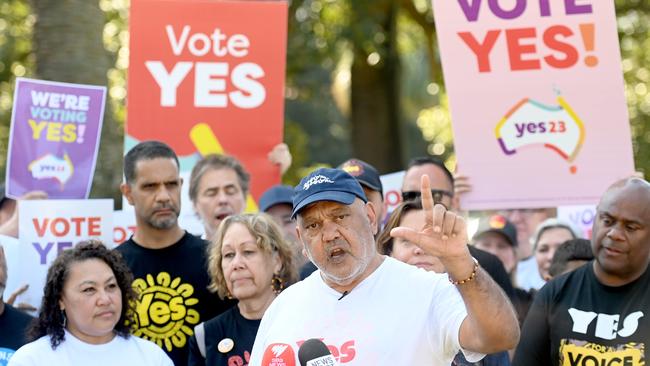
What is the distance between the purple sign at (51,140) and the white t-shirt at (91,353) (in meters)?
2.06

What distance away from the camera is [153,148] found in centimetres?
669

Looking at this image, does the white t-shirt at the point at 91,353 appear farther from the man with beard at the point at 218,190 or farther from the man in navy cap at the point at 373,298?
the man in navy cap at the point at 373,298

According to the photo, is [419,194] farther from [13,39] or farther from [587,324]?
[13,39]

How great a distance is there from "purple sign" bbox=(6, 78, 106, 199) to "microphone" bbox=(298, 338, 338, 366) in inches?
160

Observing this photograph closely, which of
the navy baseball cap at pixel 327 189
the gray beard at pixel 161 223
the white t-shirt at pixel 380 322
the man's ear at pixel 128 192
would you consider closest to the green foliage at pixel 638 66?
the man's ear at pixel 128 192

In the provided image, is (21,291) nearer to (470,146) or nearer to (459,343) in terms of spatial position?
(470,146)

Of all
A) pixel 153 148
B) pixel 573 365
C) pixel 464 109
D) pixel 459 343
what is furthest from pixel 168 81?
pixel 459 343

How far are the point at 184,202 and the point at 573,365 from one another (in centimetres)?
363

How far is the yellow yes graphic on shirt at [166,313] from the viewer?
20.4ft

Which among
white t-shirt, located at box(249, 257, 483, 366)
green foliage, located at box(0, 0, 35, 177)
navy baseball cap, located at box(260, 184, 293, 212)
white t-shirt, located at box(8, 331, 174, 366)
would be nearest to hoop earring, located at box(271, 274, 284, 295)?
white t-shirt, located at box(8, 331, 174, 366)

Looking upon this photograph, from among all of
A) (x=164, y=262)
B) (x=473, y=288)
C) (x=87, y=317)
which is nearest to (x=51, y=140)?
(x=164, y=262)

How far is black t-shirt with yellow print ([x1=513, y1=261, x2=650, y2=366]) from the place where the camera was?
5137mm

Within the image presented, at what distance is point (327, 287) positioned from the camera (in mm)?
4320

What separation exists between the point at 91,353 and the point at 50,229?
1.61 meters
